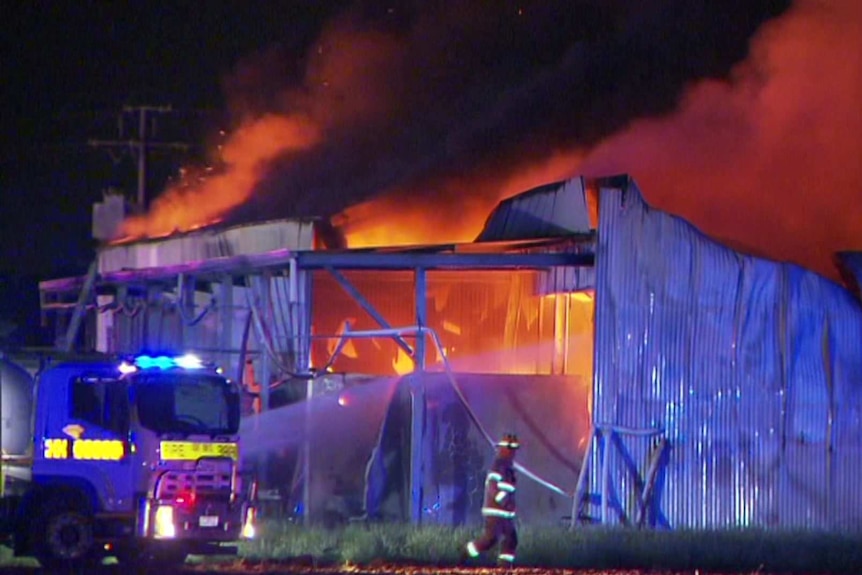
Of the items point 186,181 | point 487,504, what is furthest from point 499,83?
point 487,504

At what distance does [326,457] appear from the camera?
2216cm

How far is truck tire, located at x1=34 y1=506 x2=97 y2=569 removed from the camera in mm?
16892

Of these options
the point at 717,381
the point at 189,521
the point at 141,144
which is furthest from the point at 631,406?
the point at 141,144

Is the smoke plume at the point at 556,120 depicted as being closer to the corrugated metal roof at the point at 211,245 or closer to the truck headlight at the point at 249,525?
the corrugated metal roof at the point at 211,245

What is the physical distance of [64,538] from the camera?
55.7ft

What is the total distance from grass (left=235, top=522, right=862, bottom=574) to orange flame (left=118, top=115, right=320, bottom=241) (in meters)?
17.6

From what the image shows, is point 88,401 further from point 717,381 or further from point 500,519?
point 717,381

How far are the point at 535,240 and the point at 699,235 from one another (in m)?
2.64

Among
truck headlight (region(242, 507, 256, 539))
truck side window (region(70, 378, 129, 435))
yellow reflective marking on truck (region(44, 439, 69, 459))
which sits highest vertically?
truck side window (region(70, 378, 129, 435))

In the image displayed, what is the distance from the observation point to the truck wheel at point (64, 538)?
16906 mm

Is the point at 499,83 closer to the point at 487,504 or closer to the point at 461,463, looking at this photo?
the point at 461,463

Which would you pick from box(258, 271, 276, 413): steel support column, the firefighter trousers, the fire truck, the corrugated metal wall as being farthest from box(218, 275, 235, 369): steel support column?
the firefighter trousers

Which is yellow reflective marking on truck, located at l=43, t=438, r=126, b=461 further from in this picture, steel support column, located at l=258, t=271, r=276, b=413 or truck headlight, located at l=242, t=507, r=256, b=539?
steel support column, located at l=258, t=271, r=276, b=413

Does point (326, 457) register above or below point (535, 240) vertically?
below
